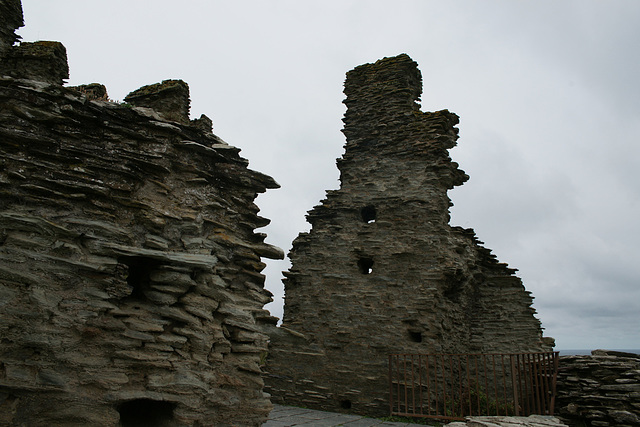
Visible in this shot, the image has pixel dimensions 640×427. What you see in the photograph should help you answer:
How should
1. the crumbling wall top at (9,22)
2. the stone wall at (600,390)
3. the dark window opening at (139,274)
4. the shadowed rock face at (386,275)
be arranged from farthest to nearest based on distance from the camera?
the shadowed rock face at (386,275)
the crumbling wall top at (9,22)
the stone wall at (600,390)
the dark window opening at (139,274)

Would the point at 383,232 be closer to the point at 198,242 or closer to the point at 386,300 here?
the point at 386,300

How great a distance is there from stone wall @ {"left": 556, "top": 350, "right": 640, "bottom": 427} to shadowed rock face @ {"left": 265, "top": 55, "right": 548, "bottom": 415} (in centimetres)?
266

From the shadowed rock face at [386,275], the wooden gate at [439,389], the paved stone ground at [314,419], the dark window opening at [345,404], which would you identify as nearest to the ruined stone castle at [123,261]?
the paved stone ground at [314,419]

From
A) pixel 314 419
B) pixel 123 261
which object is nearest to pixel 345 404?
pixel 314 419

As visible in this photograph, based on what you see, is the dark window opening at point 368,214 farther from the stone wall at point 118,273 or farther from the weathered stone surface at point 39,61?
the weathered stone surface at point 39,61

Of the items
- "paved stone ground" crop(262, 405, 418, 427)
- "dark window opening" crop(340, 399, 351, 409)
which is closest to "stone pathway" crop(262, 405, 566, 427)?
"paved stone ground" crop(262, 405, 418, 427)

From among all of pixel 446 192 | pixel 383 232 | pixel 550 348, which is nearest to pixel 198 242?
pixel 383 232

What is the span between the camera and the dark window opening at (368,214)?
11.4 meters

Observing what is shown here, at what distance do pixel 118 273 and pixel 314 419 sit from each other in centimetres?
562

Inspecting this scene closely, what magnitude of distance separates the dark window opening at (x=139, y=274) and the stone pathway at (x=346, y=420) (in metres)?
3.65

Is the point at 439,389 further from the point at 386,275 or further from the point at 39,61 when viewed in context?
the point at 39,61

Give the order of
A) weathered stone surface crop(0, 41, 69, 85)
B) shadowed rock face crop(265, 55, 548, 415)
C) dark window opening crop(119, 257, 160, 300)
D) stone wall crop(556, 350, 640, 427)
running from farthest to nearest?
shadowed rock face crop(265, 55, 548, 415), weathered stone surface crop(0, 41, 69, 85), stone wall crop(556, 350, 640, 427), dark window opening crop(119, 257, 160, 300)

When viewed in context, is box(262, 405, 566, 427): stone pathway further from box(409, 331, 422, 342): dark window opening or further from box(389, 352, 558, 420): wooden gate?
box(409, 331, 422, 342): dark window opening

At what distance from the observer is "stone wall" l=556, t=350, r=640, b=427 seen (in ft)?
21.6
